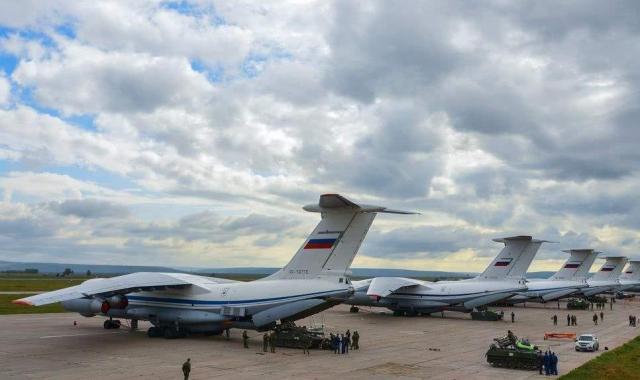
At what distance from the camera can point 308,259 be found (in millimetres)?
27078

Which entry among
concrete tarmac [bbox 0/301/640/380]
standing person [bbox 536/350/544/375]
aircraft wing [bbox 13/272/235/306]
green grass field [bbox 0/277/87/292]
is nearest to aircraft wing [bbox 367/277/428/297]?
concrete tarmac [bbox 0/301/640/380]

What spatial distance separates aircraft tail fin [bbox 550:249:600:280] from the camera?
72062 millimetres

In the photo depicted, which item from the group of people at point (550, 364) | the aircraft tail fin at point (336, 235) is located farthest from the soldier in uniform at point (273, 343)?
the group of people at point (550, 364)

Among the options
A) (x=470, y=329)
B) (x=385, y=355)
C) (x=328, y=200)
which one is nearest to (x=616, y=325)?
(x=470, y=329)

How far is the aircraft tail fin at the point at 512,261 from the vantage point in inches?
1901

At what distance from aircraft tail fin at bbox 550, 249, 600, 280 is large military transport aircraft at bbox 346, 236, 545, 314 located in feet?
85.9

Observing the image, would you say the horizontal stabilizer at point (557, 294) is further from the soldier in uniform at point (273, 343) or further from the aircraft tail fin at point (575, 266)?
the soldier in uniform at point (273, 343)

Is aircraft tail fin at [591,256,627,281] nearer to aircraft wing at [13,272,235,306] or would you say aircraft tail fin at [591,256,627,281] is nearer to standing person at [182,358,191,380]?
aircraft wing at [13,272,235,306]

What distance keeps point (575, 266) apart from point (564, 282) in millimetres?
6801

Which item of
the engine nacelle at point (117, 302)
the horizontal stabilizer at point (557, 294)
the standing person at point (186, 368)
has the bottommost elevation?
the standing person at point (186, 368)

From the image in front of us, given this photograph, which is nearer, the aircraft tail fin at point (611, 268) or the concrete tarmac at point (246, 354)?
the concrete tarmac at point (246, 354)

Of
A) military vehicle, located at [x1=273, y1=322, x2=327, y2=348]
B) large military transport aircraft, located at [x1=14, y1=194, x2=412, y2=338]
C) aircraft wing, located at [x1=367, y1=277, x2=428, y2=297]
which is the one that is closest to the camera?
large military transport aircraft, located at [x1=14, y1=194, x2=412, y2=338]

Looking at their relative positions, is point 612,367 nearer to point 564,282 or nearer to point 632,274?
point 564,282

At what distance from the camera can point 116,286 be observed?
26875 mm
